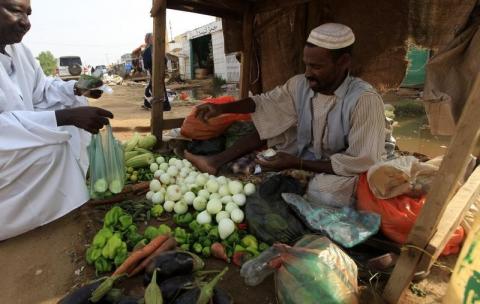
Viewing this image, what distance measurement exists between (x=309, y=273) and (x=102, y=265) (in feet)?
4.48

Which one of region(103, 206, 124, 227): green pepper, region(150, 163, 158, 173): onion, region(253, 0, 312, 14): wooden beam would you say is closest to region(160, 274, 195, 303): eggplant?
region(103, 206, 124, 227): green pepper

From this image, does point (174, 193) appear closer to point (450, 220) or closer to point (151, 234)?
point (151, 234)

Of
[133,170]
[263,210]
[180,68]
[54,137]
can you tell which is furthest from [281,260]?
[180,68]

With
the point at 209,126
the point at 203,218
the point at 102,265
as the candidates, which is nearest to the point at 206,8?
the point at 209,126

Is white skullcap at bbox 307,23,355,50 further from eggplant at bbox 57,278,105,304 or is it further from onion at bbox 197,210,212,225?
eggplant at bbox 57,278,105,304

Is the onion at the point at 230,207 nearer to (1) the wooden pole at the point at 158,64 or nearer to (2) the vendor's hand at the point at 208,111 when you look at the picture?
(2) the vendor's hand at the point at 208,111

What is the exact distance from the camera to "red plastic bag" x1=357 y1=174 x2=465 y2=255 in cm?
224

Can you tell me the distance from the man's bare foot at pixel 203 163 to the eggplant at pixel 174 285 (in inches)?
77.1

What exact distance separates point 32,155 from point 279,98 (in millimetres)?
2289

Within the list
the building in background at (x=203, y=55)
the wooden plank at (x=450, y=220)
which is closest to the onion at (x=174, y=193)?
the wooden plank at (x=450, y=220)

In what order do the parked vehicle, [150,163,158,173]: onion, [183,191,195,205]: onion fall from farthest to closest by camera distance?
the parked vehicle
[150,163,158,173]: onion
[183,191,195,205]: onion

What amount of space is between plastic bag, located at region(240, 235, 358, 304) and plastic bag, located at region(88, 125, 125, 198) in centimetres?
167

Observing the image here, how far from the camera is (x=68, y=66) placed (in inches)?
1019

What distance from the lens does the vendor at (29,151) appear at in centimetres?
252
